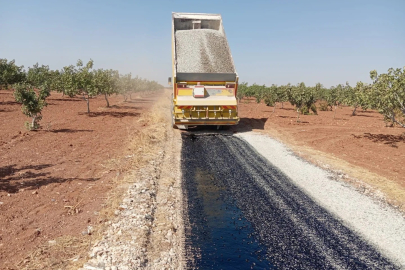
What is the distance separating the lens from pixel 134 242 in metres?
5.79

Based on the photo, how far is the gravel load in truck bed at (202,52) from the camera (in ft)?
52.1

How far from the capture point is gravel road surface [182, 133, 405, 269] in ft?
18.7

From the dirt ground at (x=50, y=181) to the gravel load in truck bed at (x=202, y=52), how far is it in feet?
18.3

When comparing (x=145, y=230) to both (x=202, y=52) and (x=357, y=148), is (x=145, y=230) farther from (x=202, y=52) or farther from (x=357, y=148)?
(x=357, y=148)

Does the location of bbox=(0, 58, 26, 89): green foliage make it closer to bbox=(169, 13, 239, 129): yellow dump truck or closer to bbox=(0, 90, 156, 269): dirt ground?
bbox=(0, 90, 156, 269): dirt ground

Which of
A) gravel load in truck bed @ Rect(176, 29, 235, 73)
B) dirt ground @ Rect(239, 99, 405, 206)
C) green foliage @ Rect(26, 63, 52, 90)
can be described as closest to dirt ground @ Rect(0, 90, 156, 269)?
gravel load in truck bed @ Rect(176, 29, 235, 73)

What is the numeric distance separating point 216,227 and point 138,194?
2669 mm

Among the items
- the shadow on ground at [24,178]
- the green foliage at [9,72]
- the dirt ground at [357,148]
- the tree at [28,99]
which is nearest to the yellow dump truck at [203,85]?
the dirt ground at [357,148]

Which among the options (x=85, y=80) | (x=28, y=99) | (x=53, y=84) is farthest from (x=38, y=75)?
(x=28, y=99)

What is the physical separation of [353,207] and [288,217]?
7.30 ft

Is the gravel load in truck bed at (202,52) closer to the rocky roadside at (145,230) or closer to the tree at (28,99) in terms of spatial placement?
the rocky roadside at (145,230)

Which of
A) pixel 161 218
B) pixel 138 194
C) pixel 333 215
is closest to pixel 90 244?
pixel 161 218

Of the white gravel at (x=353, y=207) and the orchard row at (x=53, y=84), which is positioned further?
the orchard row at (x=53, y=84)

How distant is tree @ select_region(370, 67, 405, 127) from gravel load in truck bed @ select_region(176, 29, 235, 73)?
26.2ft
